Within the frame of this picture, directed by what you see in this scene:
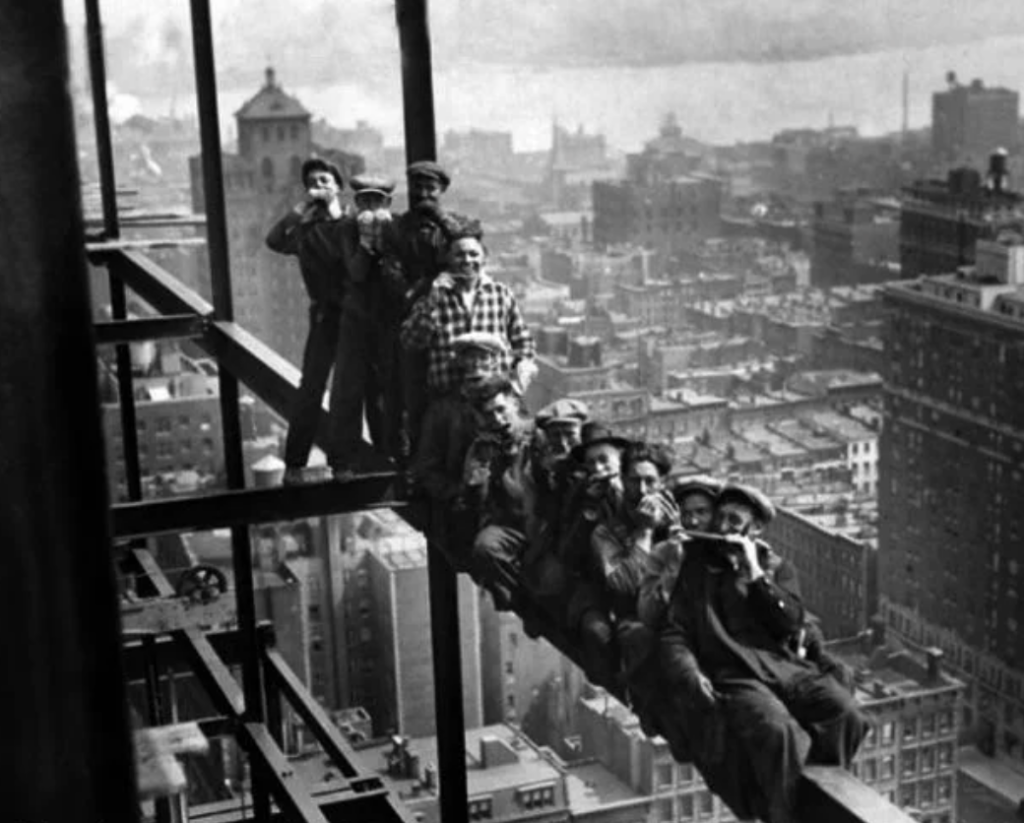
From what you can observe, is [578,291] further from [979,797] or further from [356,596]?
[979,797]

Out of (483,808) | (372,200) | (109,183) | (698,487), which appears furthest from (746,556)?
(109,183)

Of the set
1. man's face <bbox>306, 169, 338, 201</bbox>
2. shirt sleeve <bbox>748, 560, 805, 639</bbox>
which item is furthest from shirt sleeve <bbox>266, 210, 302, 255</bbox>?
shirt sleeve <bbox>748, 560, 805, 639</bbox>

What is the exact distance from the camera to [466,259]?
23.8ft

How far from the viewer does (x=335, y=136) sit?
13.3 metres

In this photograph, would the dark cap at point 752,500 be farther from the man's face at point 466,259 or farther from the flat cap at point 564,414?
the man's face at point 466,259

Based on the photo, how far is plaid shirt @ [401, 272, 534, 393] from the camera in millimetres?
7117

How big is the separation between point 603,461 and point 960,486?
596cm

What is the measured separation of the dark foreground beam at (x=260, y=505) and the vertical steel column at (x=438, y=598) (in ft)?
1.23

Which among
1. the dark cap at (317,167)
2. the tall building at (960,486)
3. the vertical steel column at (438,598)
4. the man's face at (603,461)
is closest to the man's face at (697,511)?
the man's face at (603,461)

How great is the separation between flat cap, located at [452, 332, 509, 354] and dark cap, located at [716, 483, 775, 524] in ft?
7.16

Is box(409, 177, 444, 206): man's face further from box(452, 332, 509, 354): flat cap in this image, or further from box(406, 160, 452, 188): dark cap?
box(452, 332, 509, 354): flat cap

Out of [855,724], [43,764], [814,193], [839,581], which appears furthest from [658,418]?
[43,764]

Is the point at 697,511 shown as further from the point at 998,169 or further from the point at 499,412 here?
the point at 998,169

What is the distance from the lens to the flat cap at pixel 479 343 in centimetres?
691
